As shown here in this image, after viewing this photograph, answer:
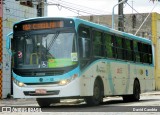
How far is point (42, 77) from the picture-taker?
1752cm

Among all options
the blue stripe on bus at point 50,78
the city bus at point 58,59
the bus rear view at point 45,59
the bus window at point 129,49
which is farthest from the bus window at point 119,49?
the blue stripe on bus at point 50,78

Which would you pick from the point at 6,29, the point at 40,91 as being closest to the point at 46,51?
the point at 40,91

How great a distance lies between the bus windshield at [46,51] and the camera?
17375mm

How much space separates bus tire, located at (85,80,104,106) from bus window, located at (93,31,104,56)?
1205mm

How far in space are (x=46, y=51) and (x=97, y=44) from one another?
2.70 m

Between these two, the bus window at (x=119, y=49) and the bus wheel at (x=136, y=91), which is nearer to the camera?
the bus window at (x=119, y=49)

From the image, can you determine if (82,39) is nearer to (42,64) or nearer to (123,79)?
(42,64)

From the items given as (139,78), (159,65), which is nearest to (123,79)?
(139,78)

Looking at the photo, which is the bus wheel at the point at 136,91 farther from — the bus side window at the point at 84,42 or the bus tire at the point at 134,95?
the bus side window at the point at 84,42

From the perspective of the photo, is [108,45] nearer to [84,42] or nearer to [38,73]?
[84,42]

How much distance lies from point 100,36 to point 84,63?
7.87ft

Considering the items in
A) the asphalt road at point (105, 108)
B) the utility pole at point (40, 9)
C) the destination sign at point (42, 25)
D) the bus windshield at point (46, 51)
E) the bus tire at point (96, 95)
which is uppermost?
the utility pole at point (40, 9)

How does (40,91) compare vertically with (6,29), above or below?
below

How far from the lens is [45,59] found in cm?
1759
